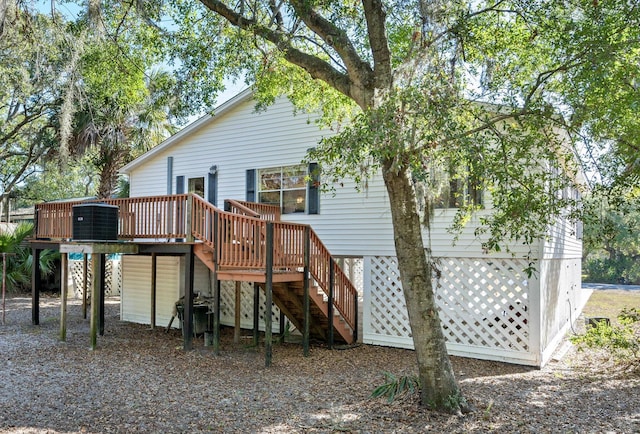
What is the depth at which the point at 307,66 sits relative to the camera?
679 cm

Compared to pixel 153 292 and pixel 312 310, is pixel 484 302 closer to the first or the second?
pixel 312 310

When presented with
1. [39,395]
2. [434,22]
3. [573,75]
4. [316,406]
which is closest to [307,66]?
[434,22]

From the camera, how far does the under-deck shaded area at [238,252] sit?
8.23m

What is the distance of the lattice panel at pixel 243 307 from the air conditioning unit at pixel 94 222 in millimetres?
3319

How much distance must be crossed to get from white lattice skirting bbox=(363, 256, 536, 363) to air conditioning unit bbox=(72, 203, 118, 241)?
15.9ft

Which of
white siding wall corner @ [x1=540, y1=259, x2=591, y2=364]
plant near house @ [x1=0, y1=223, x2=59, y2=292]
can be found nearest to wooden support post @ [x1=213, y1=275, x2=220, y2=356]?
white siding wall corner @ [x1=540, y1=259, x2=591, y2=364]

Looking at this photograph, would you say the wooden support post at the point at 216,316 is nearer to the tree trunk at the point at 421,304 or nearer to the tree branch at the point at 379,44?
the tree trunk at the point at 421,304

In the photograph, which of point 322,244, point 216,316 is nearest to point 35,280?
point 216,316

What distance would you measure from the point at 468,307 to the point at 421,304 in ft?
12.0

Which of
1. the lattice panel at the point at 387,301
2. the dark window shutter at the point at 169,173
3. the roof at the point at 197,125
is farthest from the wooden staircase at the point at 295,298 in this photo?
the dark window shutter at the point at 169,173

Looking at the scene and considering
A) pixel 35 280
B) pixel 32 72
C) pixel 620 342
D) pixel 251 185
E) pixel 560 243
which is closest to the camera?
pixel 620 342

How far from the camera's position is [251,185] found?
11555mm

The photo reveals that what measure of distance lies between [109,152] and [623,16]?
15408 millimetres

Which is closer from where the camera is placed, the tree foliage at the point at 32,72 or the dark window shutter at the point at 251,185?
the tree foliage at the point at 32,72
